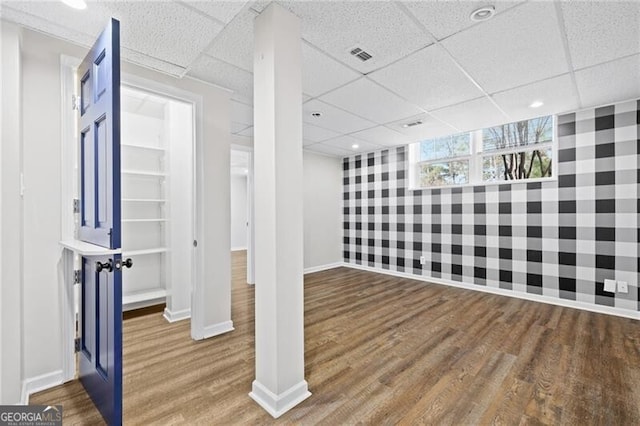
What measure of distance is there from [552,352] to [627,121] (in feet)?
9.35

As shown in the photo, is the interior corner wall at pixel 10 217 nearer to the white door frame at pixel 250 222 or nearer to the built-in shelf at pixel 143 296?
the built-in shelf at pixel 143 296

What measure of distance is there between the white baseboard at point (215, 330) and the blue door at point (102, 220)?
887mm

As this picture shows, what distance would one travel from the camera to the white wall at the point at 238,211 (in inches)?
359

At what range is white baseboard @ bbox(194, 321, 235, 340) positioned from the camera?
2.64 metres

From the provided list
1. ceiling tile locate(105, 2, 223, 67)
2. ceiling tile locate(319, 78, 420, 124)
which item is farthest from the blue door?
ceiling tile locate(319, 78, 420, 124)

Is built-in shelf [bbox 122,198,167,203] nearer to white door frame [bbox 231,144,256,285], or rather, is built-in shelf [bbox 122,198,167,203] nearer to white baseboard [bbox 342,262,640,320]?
white door frame [bbox 231,144,256,285]

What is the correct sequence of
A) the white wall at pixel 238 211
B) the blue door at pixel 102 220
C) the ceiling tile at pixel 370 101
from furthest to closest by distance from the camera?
1. the white wall at pixel 238 211
2. the ceiling tile at pixel 370 101
3. the blue door at pixel 102 220

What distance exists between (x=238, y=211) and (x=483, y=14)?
862cm

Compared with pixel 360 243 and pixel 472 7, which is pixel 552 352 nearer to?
pixel 472 7

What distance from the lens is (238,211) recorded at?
937cm

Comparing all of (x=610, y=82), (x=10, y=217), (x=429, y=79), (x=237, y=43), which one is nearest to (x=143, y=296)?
(x=10, y=217)

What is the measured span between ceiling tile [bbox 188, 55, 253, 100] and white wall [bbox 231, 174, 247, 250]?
6.53 m

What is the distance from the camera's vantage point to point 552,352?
2395 mm

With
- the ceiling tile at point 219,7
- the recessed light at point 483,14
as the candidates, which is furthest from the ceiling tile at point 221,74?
the recessed light at point 483,14
